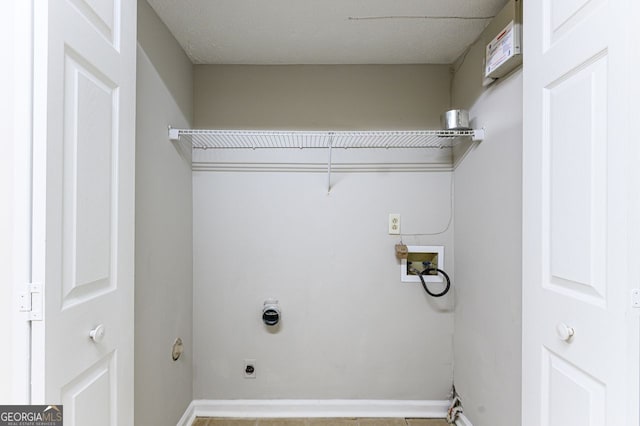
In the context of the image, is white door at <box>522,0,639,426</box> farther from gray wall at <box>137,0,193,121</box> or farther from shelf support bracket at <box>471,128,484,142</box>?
gray wall at <box>137,0,193,121</box>

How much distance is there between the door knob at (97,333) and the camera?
0.91 metres

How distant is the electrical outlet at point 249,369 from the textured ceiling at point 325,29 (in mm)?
1928

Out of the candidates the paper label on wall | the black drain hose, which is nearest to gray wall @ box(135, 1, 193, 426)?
the black drain hose

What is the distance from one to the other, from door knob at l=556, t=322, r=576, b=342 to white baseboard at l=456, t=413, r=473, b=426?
4.47ft

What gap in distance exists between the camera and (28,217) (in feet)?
2.47

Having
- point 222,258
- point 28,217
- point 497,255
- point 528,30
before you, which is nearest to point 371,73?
point 528,30

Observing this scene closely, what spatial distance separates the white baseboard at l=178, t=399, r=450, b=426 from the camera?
216 centimetres

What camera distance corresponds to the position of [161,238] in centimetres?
173

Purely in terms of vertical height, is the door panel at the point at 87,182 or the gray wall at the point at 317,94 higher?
the gray wall at the point at 317,94

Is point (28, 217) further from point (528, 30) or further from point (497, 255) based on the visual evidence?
point (497, 255)

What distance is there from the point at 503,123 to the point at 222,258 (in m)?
1.77

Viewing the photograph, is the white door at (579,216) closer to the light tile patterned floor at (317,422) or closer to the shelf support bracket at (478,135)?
the shelf support bracket at (478,135)

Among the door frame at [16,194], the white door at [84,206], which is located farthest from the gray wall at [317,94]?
the door frame at [16,194]

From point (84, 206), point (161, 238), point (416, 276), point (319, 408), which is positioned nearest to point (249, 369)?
point (319, 408)
